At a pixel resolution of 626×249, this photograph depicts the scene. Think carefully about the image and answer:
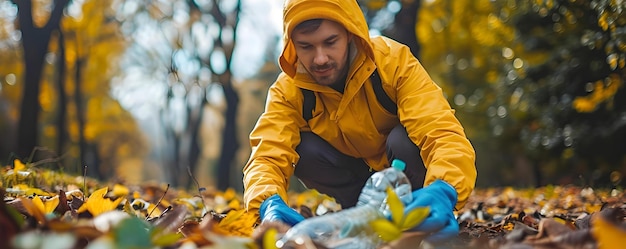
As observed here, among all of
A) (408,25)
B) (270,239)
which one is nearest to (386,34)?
(408,25)

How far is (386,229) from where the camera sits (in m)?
1.33

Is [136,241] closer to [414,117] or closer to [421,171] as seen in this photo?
[414,117]

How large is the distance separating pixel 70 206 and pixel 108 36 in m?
14.9

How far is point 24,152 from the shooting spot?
25.6ft

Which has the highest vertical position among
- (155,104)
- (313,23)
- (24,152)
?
(313,23)

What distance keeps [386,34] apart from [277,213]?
26.8 feet

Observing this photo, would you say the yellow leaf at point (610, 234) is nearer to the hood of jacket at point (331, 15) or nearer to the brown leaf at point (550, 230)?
the brown leaf at point (550, 230)

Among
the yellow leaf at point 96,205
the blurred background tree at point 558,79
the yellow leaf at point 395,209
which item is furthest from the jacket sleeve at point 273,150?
the blurred background tree at point 558,79

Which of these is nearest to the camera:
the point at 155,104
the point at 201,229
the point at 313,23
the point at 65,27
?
the point at 201,229

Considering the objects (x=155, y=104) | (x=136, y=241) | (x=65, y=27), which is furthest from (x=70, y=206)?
(x=155, y=104)

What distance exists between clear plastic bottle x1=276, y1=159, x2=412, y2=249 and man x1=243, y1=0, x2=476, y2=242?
195mm

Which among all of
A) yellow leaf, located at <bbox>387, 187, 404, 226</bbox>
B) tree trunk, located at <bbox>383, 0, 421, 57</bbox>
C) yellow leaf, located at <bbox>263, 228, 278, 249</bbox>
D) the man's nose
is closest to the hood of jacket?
the man's nose

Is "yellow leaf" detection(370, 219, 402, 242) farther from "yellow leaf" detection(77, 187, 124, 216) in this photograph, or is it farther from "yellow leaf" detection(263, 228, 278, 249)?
"yellow leaf" detection(77, 187, 124, 216)

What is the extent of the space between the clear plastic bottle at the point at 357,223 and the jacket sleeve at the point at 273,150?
446mm
